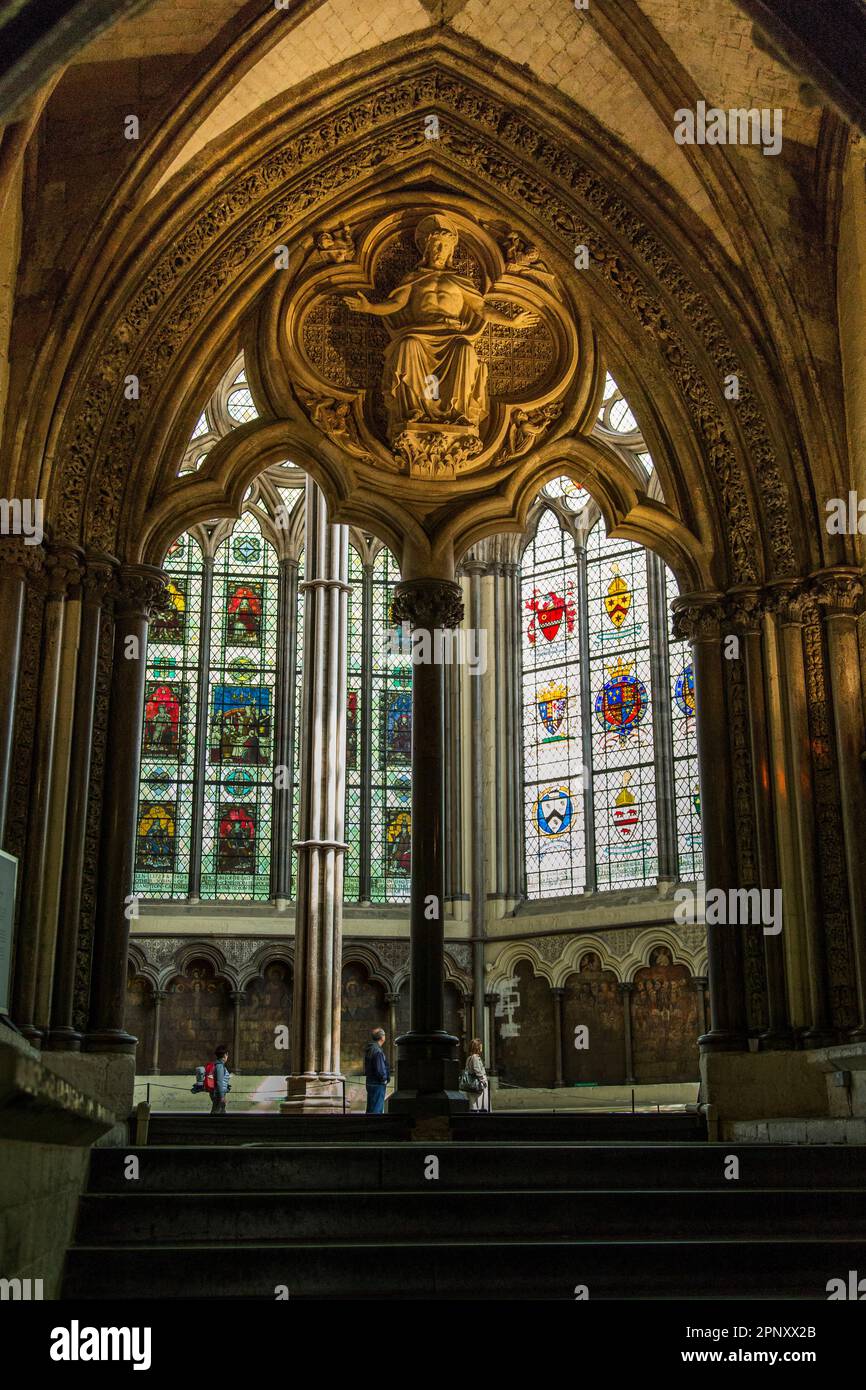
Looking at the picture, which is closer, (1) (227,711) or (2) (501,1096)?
(2) (501,1096)

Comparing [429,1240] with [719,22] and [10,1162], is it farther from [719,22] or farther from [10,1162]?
[719,22]

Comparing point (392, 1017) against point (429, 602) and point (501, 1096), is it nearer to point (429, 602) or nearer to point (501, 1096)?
point (501, 1096)

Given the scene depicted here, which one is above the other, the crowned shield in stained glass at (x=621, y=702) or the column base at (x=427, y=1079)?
the crowned shield in stained glass at (x=621, y=702)

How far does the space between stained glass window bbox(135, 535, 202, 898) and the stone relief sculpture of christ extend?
678cm

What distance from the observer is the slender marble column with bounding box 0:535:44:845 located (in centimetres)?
933

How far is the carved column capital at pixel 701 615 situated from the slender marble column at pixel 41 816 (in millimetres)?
4308

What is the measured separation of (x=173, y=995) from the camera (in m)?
17.2

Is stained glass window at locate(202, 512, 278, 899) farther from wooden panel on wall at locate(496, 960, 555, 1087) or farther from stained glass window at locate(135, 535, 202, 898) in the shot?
wooden panel on wall at locate(496, 960, 555, 1087)

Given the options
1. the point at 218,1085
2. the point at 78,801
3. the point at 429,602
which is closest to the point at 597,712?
the point at 218,1085

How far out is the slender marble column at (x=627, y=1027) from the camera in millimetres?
16391

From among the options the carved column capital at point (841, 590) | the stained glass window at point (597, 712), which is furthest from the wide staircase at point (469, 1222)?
the stained glass window at point (597, 712)

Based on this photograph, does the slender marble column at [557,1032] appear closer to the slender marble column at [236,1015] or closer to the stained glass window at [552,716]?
the stained glass window at [552,716]

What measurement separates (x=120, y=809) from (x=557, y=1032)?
8.45 m

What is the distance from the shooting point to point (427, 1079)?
10.1m
